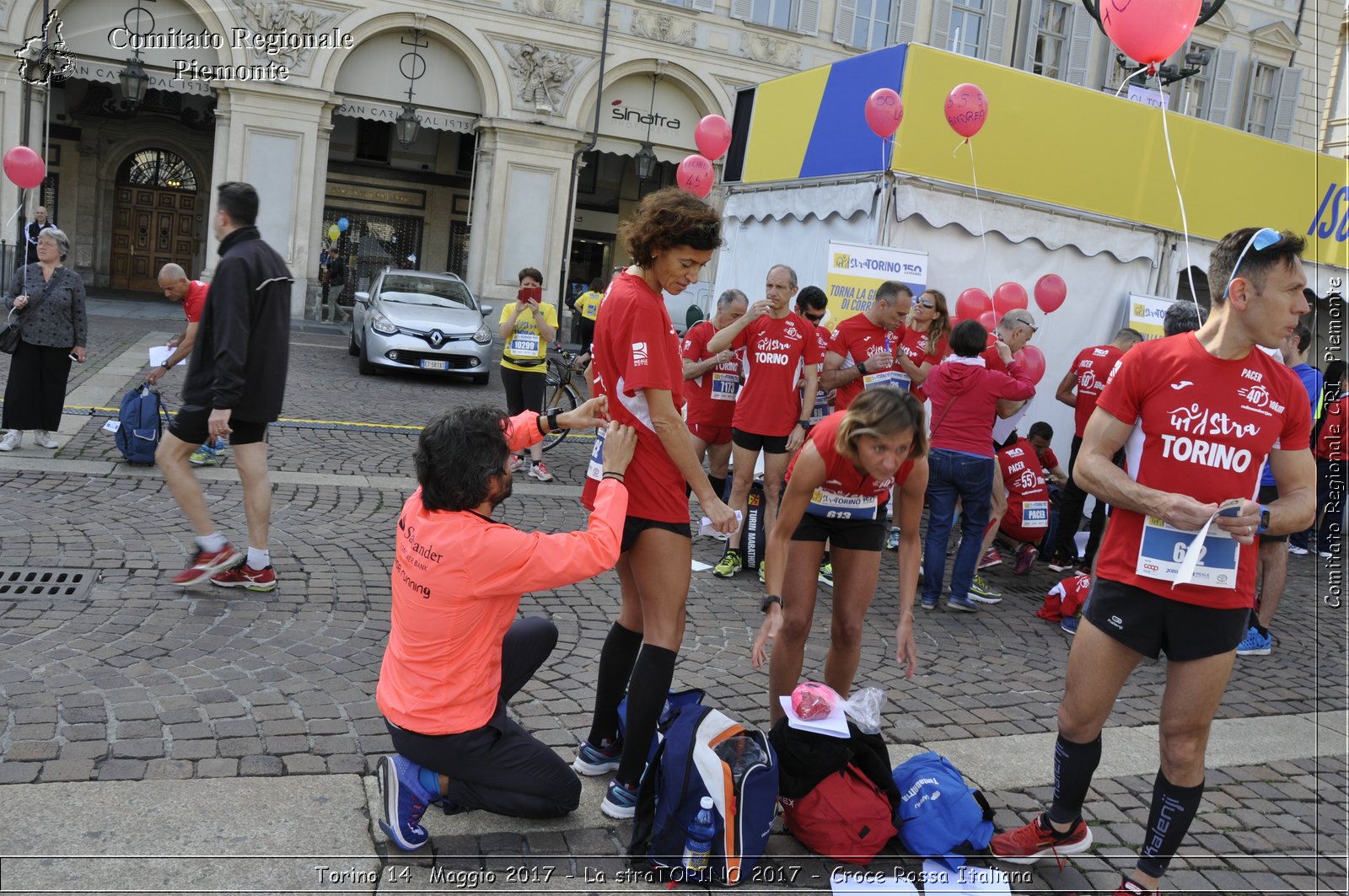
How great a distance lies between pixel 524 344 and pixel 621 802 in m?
5.89

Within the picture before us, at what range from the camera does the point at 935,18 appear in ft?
82.6

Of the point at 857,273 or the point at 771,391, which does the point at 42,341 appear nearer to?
the point at 771,391

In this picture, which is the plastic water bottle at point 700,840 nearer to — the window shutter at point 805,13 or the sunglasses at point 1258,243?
the sunglasses at point 1258,243

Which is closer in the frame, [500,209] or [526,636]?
[526,636]

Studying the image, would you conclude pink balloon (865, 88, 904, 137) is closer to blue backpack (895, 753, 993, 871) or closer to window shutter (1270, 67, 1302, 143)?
blue backpack (895, 753, 993, 871)

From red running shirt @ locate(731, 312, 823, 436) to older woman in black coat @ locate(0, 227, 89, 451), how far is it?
4933mm

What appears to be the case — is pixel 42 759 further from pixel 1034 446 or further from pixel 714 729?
pixel 1034 446

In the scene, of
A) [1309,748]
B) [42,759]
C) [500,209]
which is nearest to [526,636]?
[42,759]

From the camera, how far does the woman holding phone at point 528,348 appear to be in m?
8.76

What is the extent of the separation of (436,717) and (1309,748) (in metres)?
4.14

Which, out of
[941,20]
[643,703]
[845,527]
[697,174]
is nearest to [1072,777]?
[845,527]

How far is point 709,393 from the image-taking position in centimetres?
734

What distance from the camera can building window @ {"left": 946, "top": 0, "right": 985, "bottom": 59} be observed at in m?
25.3

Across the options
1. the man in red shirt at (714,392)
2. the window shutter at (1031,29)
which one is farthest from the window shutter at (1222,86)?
the man in red shirt at (714,392)
